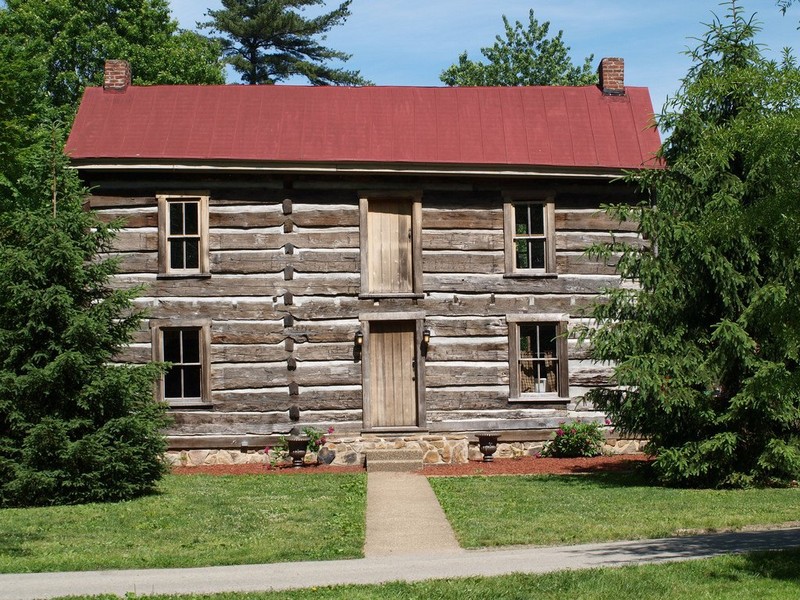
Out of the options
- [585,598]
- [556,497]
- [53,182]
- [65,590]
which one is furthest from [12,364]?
[585,598]

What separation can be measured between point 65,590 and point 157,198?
11.9 metres

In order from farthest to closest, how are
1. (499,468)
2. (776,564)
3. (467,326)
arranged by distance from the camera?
(467,326) < (499,468) < (776,564)

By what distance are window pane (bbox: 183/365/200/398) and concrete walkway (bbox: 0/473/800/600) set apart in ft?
29.6

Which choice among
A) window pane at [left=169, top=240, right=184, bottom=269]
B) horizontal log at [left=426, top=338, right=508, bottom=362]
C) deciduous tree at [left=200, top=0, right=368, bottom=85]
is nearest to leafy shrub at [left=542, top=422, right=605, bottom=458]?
horizontal log at [left=426, top=338, right=508, bottom=362]

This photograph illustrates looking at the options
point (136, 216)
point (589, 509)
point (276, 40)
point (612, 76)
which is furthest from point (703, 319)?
point (276, 40)

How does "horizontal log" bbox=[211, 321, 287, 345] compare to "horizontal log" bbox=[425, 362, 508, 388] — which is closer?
"horizontal log" bbox=[211, 321, 287, 345]

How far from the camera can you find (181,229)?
67.6 feet

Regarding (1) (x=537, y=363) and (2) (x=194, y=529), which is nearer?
(2) (x=194, y=529)

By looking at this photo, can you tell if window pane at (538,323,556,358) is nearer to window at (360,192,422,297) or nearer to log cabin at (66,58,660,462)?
log cabin at (66,58,660,462)

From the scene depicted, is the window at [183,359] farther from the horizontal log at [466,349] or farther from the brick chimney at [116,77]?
the brick chimney at [116,77]

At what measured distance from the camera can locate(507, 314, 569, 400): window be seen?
2078cm

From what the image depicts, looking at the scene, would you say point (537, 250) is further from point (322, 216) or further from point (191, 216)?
point (191, 216)

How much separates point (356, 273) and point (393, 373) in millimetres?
2051

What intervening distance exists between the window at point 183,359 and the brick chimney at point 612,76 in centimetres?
979
